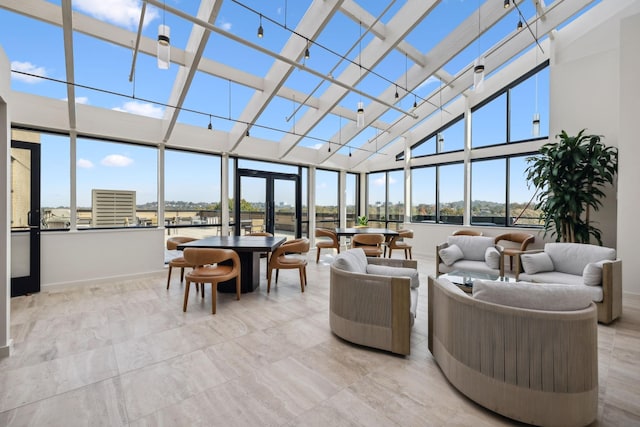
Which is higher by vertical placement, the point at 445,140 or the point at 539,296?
the point at 445,140

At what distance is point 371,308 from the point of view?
2.75 m

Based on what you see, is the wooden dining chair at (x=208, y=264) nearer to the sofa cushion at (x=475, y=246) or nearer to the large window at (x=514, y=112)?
the sofa cushion at (x=475, y=246)

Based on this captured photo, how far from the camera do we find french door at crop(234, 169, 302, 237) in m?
7.61

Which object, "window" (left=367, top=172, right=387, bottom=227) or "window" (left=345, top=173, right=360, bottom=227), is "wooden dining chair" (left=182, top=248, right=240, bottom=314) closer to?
A: "window" (left=345, top=173, right=360, bottom=227)

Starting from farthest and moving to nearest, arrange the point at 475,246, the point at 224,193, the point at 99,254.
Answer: the point at 224,193 → the point at 99,254 → the point at 475,246

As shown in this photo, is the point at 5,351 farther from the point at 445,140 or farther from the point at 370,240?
the point at 445,140

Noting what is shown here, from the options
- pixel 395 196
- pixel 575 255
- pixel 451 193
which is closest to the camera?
pixel 575 255

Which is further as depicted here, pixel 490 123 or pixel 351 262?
pixel 490 123

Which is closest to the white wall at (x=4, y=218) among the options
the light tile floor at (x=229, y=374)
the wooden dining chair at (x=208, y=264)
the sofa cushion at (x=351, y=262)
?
the light tile floor at (x=229, y=374)

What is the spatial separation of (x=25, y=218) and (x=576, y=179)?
9.12 m

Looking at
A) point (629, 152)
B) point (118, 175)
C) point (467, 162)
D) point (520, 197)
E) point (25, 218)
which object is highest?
point (467, 162)

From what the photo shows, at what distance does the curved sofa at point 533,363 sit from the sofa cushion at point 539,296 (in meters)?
0.06

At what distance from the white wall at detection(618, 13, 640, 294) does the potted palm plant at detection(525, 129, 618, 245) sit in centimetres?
35

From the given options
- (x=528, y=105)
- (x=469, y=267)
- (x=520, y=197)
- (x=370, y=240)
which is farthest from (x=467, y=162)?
(x=469, y=267)
